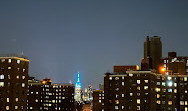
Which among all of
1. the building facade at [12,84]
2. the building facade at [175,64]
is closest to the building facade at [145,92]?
the building facade at [175,64]

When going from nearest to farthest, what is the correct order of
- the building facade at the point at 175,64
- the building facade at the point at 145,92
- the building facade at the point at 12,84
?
1. the building facade at the point at 12,84
2. the building facade at the point at 145,92
3. the building facade at the point at 175,64

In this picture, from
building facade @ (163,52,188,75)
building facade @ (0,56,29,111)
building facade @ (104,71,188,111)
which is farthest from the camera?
building facade @ (163,52,188,75)

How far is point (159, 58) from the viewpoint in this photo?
644 feet

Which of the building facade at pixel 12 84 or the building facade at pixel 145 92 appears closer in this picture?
the building facade at pixel 12 84

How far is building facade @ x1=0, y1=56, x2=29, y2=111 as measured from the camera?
113938mm

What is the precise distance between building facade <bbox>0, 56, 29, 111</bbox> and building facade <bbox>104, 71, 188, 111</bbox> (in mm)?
49705

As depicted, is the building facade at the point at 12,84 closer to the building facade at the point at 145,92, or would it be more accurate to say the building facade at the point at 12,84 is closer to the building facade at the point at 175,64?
the building facade at the point at 145,92

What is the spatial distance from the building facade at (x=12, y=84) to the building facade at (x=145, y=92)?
49.7 m

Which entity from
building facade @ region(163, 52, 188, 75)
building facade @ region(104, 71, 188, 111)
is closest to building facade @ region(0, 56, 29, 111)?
building facade @ region(104, 71, 188, 111)

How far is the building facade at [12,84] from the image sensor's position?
114 m

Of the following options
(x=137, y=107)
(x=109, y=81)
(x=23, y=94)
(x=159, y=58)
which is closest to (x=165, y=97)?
(x=137, y=107)

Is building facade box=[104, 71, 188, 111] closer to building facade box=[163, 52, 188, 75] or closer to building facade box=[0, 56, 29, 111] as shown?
building facade box=[163, 52, 188, 75]

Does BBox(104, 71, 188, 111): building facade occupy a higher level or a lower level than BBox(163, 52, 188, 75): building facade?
lower

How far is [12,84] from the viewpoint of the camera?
116 m
